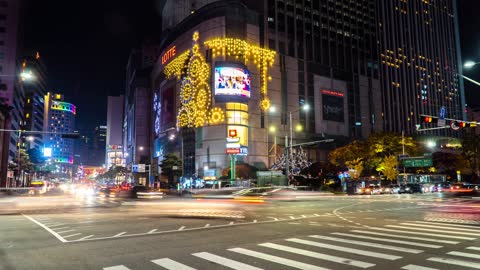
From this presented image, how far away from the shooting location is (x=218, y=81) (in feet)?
230

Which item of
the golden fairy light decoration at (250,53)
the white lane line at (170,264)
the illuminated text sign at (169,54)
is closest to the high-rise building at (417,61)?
the golden fairy light decoration at (250,53)

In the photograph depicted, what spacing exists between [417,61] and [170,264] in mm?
138454

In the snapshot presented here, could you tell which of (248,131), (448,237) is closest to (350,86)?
(248,131)

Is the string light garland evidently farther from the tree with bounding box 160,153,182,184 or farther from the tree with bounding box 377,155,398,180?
the tree with bounding box 377,155,398,180

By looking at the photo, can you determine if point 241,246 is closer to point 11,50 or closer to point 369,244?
point 369,244

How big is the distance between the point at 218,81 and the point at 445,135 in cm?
10076

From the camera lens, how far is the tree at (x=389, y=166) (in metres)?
65.1

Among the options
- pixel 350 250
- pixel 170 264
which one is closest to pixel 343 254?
pixel 350 250

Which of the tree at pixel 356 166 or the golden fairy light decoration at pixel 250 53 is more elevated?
the golden fairy light decoration at pixel 250 53

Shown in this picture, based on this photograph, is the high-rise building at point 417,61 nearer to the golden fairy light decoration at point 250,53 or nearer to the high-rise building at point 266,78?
the high-rise building at point 266,78

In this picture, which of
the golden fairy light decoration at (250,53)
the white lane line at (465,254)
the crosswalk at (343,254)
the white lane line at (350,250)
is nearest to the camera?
the crosswalk at (343,254)

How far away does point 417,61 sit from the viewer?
128250 millimetres

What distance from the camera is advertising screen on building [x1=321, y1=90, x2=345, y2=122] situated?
90062mm

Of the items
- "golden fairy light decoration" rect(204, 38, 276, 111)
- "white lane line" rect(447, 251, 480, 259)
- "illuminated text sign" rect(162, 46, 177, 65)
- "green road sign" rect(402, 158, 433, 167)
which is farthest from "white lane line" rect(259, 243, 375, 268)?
"illuminated text sign" rect(162, 46, 177, 65)
